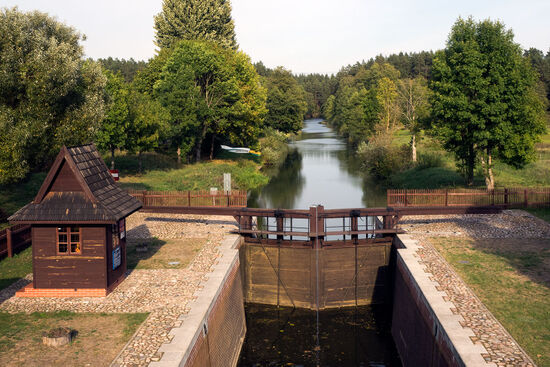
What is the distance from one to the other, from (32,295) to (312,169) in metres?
47.6

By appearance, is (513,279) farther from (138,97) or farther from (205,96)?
(205,96)

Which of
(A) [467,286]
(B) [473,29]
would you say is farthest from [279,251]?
(B) [473,29]

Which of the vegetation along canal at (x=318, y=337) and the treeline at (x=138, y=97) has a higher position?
the treeline at (x=138, y=97)

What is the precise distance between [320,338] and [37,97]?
59.4 feet

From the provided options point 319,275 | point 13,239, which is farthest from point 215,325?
point 13,239

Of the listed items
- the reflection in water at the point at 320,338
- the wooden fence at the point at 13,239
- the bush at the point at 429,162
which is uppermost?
the bush at the point at 429,162

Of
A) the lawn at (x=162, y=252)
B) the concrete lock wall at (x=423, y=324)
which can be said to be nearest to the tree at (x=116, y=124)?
the lawn at (x=162, y=252)

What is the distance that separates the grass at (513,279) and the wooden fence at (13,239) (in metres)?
18.5

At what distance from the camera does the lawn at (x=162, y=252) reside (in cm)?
2052

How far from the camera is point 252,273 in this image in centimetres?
2403

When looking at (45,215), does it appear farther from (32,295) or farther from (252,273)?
(252,273)

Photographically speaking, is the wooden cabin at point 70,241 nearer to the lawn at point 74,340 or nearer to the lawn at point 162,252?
the lawn at point 74,340

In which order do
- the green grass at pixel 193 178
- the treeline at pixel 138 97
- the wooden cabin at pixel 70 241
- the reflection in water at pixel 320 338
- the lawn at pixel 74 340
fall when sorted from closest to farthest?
the lawn at pixel 74 340
the wooden cabin at pixel 70 241
the reflection in water at pixel 320 338
the treeline at pixel 138 97
the green grass at pixel 193 178

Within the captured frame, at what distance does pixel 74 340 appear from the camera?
1369 centimetres
